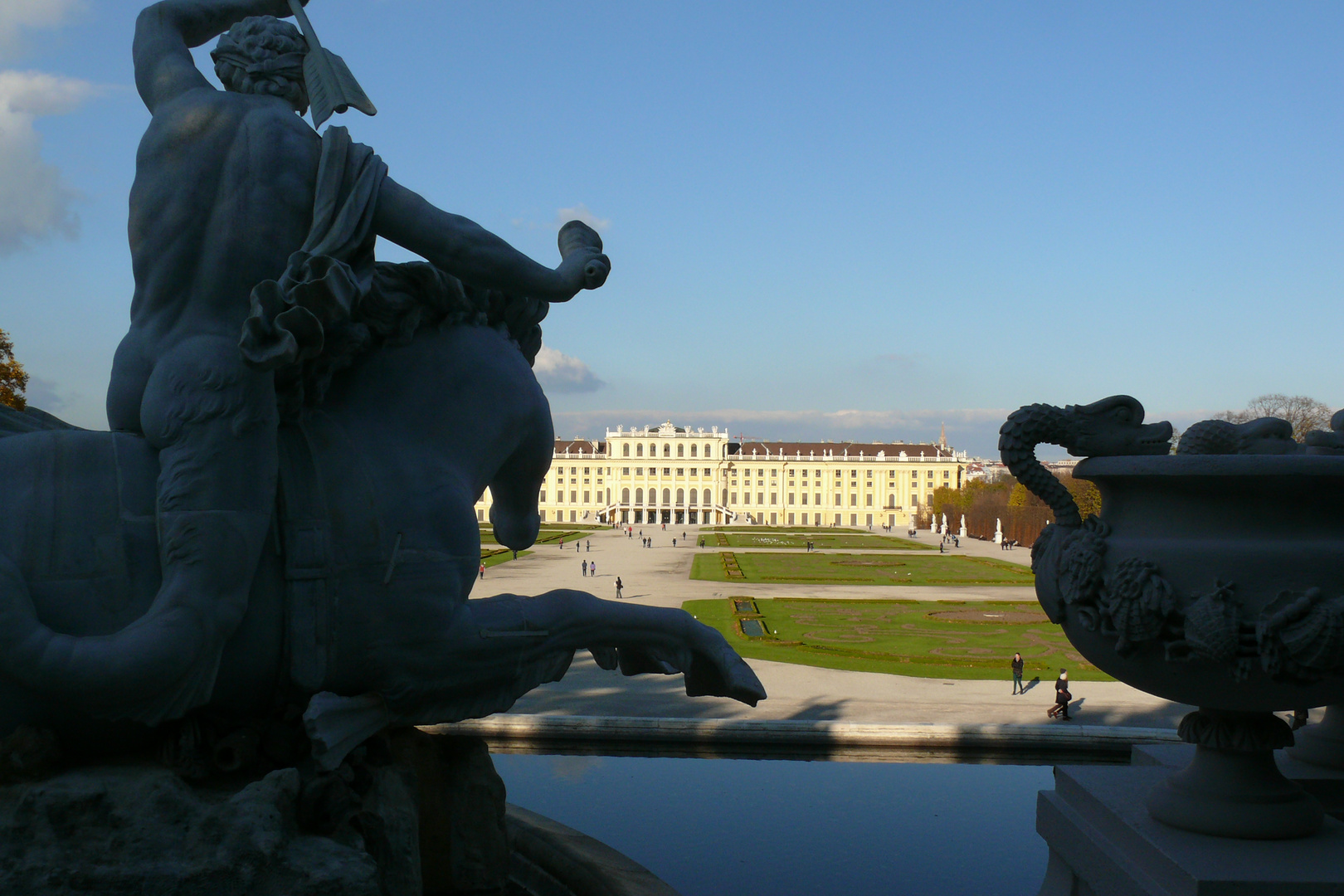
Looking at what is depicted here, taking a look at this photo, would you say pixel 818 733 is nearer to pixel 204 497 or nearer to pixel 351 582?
pixel 351 582

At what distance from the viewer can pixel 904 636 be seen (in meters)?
15.0

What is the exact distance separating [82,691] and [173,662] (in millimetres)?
188

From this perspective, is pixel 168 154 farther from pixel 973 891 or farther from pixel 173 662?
pixel 973 891

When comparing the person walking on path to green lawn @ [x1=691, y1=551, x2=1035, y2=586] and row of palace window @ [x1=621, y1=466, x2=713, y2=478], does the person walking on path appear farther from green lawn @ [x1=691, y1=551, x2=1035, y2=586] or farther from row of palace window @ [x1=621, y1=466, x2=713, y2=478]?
row of palace window @ [x1=621, y1=466, x2=713, y2=478]

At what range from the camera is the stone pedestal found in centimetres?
245

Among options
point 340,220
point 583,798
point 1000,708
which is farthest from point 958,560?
point 340,220

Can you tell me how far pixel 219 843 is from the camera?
82.2 inches

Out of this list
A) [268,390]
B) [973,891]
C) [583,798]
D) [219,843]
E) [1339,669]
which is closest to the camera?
[219,843]

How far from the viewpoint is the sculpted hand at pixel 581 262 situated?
2.56 meters

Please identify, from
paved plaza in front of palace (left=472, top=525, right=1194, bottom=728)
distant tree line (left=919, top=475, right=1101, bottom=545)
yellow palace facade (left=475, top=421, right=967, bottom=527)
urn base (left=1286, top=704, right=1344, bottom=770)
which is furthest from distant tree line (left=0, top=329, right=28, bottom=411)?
yellow palace facade (left=475, top=421, right=967, bottom=527)

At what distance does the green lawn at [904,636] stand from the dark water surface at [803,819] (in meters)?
7.10

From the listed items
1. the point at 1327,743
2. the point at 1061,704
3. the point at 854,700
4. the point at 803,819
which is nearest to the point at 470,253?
the point at 803,819

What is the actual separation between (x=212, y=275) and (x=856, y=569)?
29.0 m

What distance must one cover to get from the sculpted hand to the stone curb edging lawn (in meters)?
3.02
